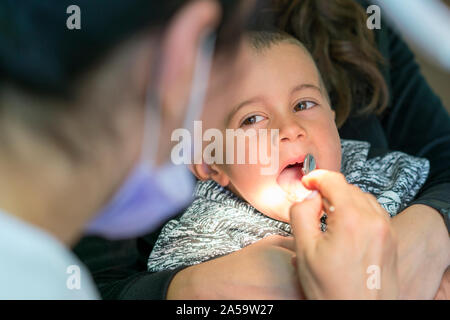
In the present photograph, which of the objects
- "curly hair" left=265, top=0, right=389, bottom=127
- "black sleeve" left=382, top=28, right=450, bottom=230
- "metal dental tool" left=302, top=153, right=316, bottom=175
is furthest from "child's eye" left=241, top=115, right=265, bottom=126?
"black sleeve" left=382, top=28, right=450, bottom=230

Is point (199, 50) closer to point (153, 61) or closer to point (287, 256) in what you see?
point (153, 61)

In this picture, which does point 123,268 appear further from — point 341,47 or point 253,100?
point 341,47

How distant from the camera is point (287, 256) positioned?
0.64m

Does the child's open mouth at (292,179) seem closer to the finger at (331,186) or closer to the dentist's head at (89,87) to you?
the finger at (331,186)

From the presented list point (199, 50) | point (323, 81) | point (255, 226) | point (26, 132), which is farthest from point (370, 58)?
point (26, 132)

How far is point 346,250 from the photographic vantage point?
521 millimetres

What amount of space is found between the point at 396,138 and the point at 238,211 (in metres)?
0.40

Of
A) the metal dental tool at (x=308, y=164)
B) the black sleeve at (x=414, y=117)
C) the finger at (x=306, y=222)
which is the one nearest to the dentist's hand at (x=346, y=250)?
the finger at (x=306, y=222)

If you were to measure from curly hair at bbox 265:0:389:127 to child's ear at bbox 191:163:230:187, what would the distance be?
25cm

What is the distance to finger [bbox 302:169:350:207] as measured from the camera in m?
0.56

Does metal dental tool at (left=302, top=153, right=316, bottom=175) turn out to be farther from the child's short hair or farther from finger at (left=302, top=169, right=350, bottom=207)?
the child's short hair

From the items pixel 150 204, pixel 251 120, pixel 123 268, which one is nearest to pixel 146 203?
pixel 150 204
